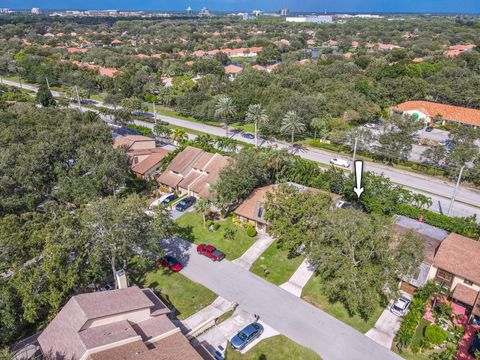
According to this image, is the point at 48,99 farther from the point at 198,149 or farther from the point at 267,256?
the point at 267,256

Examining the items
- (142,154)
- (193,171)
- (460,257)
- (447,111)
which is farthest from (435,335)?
(447,111)

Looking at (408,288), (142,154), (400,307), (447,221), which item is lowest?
(408,288)

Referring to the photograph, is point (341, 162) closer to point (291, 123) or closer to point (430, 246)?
point (291, 123)

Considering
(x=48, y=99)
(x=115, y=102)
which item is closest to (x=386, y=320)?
(x=115, y=102)

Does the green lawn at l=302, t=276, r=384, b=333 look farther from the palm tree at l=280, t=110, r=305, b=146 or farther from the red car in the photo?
the palm tree at l=280, t=110, r=305, b=146

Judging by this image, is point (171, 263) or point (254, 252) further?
point (254, 252)

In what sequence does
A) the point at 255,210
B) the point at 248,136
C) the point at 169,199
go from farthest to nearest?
the point at 248,136, the point at 169,199, the point at 255,210
